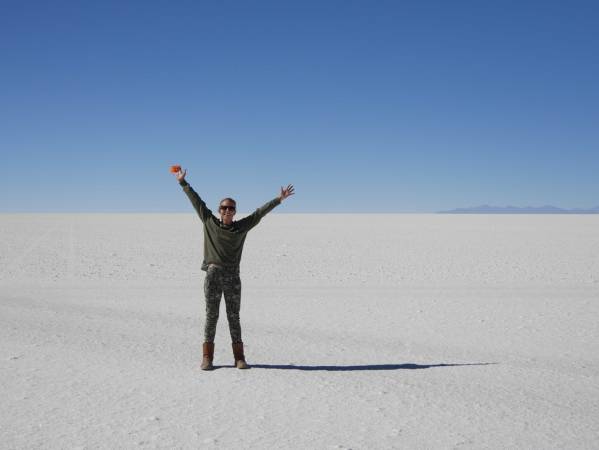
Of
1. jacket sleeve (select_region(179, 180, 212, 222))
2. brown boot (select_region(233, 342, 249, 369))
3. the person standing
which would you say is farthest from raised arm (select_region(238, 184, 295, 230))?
brown boot (select_region(233, 342, 249, 369))

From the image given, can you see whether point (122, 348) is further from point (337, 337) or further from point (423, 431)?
point (423, 431)

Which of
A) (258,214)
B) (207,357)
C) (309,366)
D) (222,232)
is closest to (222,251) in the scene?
(222,232)

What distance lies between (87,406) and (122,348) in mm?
1899

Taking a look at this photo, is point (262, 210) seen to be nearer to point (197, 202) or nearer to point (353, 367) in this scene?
point (197, 202)

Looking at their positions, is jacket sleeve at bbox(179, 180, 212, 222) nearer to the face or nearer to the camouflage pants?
the face

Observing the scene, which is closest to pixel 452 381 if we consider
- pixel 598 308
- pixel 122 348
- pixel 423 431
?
pixel 423 431

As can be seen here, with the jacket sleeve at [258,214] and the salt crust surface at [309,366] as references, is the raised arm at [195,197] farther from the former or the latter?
the salt crust surface at [309,366]

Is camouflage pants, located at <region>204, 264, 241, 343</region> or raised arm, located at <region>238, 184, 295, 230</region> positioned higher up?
raised arm, located at <region>238, 184, 295, 230</region>

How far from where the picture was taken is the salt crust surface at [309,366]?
3729 millimetres

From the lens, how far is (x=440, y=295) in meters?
10.4

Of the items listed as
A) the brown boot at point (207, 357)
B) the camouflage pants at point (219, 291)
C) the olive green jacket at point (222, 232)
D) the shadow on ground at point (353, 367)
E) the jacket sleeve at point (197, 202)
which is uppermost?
the jacket sleeve at point (197, 202)

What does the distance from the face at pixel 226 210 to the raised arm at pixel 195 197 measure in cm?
14

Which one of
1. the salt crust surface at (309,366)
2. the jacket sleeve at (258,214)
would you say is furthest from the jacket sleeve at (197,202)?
the salt crust surface at (309,366)

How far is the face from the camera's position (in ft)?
16.6
